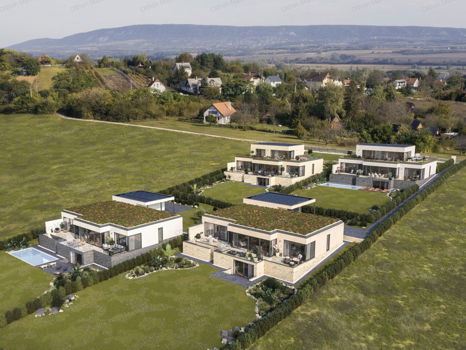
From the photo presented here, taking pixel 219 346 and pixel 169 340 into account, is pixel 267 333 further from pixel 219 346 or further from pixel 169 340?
pixel 169 340

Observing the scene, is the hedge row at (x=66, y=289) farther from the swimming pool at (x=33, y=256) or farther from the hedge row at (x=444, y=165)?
the hedge row at (x=444, y=165)

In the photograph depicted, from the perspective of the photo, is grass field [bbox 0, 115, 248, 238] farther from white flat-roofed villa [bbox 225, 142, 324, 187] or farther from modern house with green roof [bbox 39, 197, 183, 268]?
modern house with green roof [bbox 39, 197, 183, 268]

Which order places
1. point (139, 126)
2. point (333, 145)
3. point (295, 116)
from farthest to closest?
point (295, 116) → point (139, 126) → point (333, 145)

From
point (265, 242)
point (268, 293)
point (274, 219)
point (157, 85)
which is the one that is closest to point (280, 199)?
point (274, 219)

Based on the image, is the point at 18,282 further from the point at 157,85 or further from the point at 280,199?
the point at 157,85

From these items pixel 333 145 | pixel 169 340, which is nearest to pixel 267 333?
pixel 169 340

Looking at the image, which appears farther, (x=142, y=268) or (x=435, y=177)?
(x=435, y=177)

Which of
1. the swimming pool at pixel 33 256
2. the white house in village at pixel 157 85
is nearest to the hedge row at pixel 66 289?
the swimming pool at pixel 33 256
